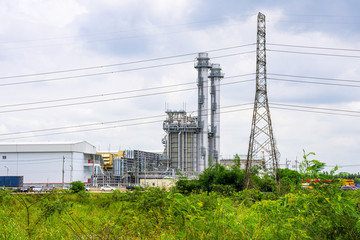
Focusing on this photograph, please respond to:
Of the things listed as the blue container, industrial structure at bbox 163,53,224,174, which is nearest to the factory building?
industrial structure at bbox 163,53,224,174

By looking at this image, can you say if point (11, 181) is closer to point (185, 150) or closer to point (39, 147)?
point (39, 147)

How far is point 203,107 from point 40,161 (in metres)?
28.6

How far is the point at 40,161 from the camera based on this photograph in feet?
209

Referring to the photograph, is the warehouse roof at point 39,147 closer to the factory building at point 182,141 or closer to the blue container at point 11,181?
the blue container at point 11,181

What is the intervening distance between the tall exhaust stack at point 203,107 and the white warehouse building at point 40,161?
18365mm

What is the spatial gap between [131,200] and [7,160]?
5407 cm

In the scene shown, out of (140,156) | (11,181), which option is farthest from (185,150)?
(11,181)

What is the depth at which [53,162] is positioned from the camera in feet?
208

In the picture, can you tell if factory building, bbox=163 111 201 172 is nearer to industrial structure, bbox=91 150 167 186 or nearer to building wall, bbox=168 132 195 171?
building wall, bbox=168 132 195 171

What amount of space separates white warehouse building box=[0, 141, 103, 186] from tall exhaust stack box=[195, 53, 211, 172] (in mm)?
18365

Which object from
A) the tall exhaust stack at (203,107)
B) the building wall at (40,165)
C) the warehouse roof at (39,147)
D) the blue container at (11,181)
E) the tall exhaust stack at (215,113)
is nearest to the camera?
the blue container at (11,181)

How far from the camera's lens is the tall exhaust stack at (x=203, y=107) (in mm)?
64125

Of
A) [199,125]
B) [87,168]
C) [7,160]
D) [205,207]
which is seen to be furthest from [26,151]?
[205,207]

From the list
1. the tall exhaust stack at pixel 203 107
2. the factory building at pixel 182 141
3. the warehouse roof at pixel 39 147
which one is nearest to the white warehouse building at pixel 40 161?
the warehouse roof at pixel 39 147
